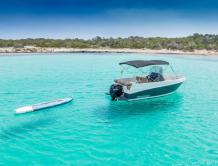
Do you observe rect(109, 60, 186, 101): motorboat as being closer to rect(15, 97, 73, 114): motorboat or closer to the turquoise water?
the turquoise water

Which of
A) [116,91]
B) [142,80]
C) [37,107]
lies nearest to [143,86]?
[142,80]

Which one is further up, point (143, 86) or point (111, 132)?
point (143, 86)

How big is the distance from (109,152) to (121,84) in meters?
9.04

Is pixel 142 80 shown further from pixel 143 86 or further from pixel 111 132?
pixel 111 132

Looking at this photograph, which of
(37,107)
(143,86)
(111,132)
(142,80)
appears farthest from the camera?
(142,80)

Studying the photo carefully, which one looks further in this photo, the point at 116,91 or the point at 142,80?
the point at 142,80

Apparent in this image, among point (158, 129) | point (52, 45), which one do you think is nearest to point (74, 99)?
point (158, 129)

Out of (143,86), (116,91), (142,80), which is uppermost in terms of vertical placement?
(142,80)

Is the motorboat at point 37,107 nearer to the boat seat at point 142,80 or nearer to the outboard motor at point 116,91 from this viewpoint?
the outboard motor at point 116,91

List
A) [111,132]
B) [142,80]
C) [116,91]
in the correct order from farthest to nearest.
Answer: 1. [142,80]
2. [116,91]
3. [111,132]

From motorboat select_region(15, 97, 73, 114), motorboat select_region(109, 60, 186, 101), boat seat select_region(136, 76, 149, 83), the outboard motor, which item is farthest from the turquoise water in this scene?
boat seat select_region(136, 76, 149, 83)

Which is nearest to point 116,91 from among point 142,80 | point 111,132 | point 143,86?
point 143,86

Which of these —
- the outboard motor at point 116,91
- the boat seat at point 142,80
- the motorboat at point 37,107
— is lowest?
the motorboat at point 37,107

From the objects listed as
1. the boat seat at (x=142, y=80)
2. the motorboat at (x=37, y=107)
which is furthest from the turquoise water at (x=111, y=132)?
the boat seat at (x=142, y=80)
